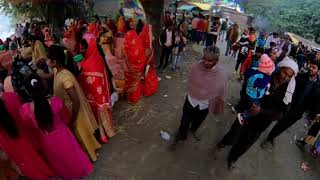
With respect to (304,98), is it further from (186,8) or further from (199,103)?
(186,8)

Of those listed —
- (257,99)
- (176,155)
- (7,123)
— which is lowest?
(176,155)

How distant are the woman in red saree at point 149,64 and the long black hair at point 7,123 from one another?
10.6ft

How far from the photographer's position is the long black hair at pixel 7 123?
2.71 m

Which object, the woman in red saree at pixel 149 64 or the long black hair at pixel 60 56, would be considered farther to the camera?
the woman in red saree at pixel 149 64

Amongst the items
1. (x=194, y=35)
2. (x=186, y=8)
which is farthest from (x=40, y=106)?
(x=186, y=8)

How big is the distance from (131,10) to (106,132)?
693cm

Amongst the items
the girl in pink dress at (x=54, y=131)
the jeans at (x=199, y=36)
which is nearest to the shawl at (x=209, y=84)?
the girl in pink dress at (x=54, y=131)

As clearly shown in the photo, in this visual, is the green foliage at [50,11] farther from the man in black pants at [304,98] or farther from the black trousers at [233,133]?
the man in black pants at [304,98]

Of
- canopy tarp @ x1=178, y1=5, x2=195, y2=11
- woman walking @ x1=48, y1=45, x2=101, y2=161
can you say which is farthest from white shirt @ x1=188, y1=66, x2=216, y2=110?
→ canopy tarp @ x1=178, y1=5, x2=195, y2=11

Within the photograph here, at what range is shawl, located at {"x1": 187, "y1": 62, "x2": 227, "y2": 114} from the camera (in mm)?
3711

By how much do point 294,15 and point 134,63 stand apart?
60.0ft

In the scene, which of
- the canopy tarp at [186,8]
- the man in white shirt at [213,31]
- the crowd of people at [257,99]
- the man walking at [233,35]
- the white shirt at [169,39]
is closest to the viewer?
the crowd of people at [257,99]

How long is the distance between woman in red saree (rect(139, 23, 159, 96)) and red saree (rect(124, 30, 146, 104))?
0.76ft

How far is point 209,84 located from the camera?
3740mm
